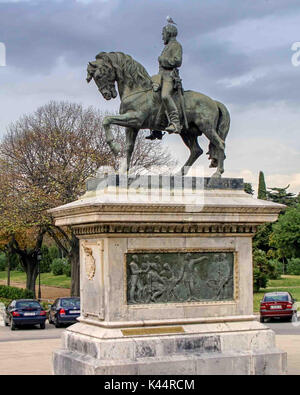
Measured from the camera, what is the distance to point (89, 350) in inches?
409

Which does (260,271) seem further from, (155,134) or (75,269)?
(155,134)

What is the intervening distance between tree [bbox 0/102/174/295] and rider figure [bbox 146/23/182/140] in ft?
67.0

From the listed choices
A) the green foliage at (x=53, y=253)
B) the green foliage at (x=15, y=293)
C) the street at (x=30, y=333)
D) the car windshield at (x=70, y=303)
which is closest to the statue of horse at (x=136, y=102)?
the street at (x=30, y=333)

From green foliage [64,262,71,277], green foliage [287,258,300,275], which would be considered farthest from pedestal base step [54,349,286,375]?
green foliage [64,262,71,277]

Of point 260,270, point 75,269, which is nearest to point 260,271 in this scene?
point 260,270

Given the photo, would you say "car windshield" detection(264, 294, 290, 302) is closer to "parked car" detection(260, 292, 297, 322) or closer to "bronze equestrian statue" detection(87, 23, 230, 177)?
"parked car" detection(260, 292, 297, 322)

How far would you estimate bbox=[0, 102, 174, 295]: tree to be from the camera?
33.3 m

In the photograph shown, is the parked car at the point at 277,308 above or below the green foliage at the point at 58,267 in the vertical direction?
below

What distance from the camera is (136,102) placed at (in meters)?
11.7

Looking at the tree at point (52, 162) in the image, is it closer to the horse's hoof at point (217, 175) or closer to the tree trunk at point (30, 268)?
the tree trunk at point (30, 268)

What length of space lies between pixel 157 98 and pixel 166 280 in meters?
3.10

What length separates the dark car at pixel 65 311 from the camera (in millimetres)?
26438

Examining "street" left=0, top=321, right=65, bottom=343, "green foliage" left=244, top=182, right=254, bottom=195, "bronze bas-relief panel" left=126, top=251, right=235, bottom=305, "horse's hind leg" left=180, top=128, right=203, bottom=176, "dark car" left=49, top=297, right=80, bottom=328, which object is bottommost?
"street" left=0, top=321, right=65, bottom=343

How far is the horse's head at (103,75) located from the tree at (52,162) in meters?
20.5
